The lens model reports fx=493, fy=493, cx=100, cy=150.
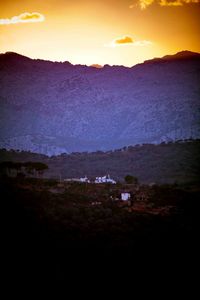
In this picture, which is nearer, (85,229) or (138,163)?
(85,229)

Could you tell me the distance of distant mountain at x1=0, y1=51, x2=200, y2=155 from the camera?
140000 millimetres

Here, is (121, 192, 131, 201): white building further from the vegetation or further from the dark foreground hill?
the dark foreground hill

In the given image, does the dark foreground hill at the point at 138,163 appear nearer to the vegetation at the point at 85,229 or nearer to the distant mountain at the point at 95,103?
the vegetation at the point at 85,229

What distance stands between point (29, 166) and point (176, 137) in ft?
238

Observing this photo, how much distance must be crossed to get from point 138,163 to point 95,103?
284 ft

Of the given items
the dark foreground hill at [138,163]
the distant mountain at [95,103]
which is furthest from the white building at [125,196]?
the distant mountain at [95,103]

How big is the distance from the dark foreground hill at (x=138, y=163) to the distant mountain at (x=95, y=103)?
36.6m

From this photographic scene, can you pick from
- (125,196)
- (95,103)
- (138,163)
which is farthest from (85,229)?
(95,103)

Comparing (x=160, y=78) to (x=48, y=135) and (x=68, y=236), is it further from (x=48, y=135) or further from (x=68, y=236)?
(x=68, y=236)

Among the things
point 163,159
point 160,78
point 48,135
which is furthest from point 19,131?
point 163,159

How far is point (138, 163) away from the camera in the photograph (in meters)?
85.4

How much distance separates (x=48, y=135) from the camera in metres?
150

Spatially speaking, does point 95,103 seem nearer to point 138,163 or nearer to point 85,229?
point 138,163

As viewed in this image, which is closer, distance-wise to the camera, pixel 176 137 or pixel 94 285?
pixel 94 285
